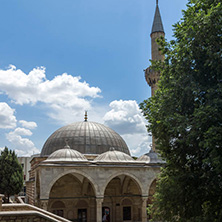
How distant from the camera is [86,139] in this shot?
23.2 m

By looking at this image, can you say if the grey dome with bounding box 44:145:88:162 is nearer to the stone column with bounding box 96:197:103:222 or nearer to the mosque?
the mosque

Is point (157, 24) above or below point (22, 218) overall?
above

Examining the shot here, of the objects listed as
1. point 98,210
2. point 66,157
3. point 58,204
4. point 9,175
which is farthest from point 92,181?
point 9,175

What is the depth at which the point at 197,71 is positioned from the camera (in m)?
8.06

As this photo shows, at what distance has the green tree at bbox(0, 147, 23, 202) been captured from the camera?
23.1 metres

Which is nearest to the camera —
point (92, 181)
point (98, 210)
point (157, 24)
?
point (98, 210)

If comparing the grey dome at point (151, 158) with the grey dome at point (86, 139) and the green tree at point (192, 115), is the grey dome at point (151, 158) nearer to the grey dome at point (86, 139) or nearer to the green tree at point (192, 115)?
the grey dome at point (86, 139)

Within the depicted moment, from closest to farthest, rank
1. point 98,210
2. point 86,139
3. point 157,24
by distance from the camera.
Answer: point 98,210
point 86,139
point 157,24

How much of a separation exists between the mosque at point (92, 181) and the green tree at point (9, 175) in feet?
10.2

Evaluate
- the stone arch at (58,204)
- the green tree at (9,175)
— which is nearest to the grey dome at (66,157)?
the stone arch at (58,204)

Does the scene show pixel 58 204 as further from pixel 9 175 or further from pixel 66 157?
pixel 9 175

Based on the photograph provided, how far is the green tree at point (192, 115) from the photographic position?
7.09m

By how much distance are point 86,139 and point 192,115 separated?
646 inches

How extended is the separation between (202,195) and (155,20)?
874 inches
